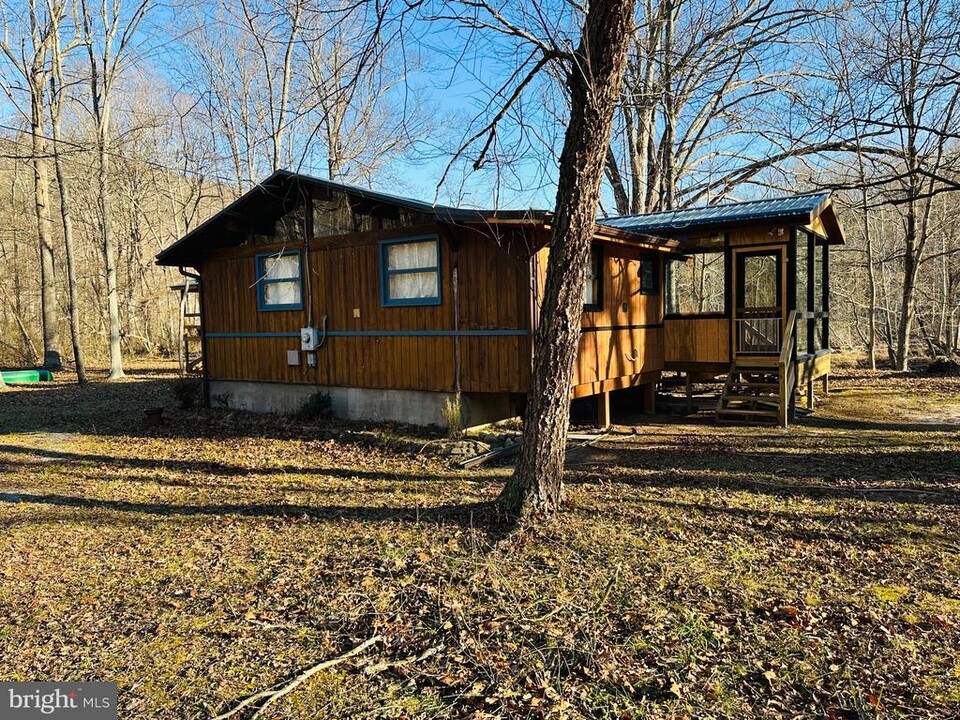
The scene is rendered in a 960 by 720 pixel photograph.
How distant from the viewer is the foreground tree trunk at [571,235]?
A: 461 centimetres

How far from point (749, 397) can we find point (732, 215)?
318 cm

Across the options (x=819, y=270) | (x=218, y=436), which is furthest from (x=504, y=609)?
(x=819, y=270)

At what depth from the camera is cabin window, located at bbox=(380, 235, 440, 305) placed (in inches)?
369

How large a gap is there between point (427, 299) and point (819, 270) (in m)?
11.4

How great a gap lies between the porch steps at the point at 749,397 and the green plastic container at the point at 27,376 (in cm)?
1693

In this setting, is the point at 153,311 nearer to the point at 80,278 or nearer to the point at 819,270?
the point at 80,278

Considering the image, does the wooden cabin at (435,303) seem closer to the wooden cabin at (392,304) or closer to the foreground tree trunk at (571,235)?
the wooden cabin at (392,304)

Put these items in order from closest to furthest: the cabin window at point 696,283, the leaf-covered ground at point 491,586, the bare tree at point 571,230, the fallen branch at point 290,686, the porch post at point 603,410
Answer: the fallen branch at point 290,686 < the leaf-covered ground at point 491,586 < the bare tree at point 571,230 < the porch post at point 603,410 < the cabin window at point 696,283

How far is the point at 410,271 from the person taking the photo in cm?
959

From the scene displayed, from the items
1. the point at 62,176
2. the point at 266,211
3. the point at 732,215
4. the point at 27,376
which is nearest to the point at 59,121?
the point at 62,176

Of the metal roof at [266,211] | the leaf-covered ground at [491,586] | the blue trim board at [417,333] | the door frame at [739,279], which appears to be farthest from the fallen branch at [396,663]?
the door frame at [739,279]

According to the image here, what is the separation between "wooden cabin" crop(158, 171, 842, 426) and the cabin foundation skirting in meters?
0.02

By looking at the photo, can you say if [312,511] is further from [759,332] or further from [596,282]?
[759,332]

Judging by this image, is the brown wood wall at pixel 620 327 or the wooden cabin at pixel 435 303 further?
the brown wood wall at pixel 620 327
